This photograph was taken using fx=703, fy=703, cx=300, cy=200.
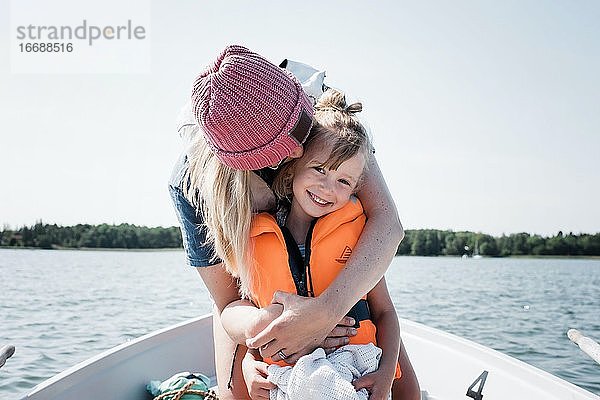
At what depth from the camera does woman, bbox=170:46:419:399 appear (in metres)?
1.51

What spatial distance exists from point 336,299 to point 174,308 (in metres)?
12.6

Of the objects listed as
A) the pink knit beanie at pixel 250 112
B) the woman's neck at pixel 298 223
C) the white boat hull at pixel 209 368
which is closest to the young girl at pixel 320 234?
the woman's neck at pixel 298 223

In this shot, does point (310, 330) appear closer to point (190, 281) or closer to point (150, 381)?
point (150, 381)

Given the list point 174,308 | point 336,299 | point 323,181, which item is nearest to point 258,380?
point 336,299

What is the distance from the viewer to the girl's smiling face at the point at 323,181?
1674 millimetres

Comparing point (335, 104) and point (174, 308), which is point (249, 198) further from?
point (174, 308)

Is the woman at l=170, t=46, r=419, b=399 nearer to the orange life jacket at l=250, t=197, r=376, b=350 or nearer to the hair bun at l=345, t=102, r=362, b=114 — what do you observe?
the orange life jacket at l=250, t=197, r=376, b=350

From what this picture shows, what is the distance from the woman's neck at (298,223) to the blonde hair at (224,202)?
0.14 meters

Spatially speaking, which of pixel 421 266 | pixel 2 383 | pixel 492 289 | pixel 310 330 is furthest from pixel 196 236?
pixel 421 266

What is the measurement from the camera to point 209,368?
2885 millimetres

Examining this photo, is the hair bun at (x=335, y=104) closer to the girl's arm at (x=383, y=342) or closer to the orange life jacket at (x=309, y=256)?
the orange life jacket at (x=309, y=256)

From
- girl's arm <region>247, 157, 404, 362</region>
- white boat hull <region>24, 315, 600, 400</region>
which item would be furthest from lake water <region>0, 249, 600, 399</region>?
girl's arm <region>247, 157, 404, 362</region>

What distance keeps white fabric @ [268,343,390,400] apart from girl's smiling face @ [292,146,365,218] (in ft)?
1.14

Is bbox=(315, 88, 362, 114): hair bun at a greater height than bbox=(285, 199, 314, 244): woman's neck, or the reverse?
bbox=(315, 88, 362, 114): hair bun
